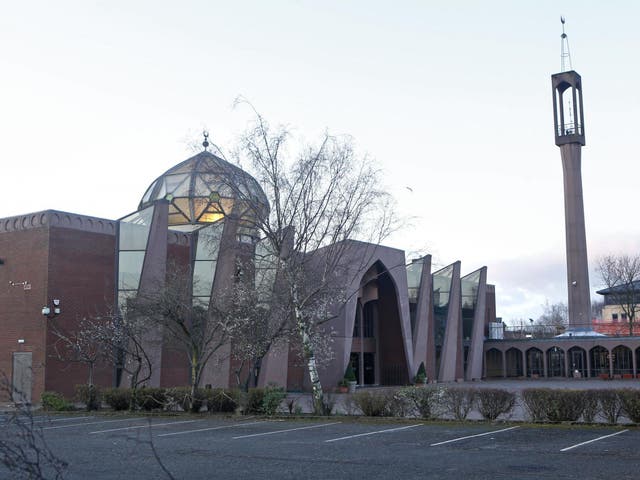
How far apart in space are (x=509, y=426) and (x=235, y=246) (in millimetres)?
10281

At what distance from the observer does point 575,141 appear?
59.9m

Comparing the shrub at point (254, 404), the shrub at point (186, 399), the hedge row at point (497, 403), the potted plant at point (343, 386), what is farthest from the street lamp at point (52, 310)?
the potted plant at point (343, 386)

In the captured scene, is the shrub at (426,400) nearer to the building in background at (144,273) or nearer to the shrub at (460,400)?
the shrub at (460,400)

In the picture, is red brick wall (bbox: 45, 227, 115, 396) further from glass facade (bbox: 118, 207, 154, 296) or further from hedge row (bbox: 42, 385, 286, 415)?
hedge row (bbox: 42, 385, 286, 415)

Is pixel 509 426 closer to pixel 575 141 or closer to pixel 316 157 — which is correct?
pixel 316 157

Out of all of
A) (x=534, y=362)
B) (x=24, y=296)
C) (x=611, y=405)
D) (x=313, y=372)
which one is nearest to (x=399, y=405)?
(x=313, y=372)

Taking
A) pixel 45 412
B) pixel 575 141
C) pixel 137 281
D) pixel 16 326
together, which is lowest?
pixel 45 412

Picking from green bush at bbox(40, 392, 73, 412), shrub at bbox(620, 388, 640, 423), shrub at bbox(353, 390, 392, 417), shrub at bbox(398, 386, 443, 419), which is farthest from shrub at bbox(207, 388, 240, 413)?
shrub at bbox(620, 388, 640, 423)

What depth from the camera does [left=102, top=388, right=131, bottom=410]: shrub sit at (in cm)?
2509

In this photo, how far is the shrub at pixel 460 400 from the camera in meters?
19.9

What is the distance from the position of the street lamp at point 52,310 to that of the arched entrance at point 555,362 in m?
40.8

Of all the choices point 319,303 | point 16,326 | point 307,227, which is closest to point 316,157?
point 307,227

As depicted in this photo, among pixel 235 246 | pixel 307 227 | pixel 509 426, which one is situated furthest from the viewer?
pixel 235 246

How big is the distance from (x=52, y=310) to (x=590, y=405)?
2171 centimetres
